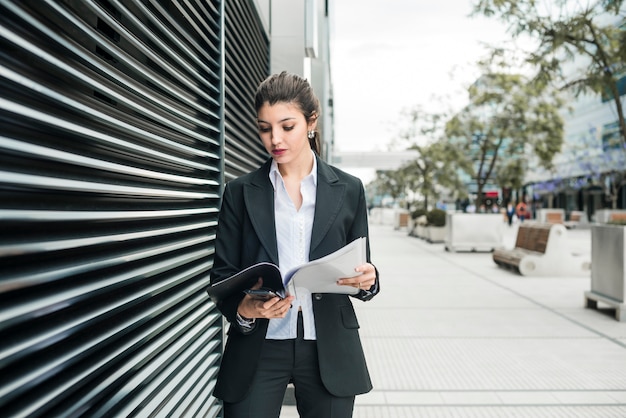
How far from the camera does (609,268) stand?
7535 mm

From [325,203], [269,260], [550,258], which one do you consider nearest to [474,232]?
[550,258]

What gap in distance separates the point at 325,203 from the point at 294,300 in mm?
331

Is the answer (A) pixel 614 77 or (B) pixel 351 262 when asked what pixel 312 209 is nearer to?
(B) pixel 351 262

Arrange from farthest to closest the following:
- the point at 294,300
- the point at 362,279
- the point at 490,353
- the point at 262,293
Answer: the point at 490,353
the point at 294,300
the point at 362,279
the point at 262,293

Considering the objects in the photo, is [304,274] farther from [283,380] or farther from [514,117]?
[514,117]

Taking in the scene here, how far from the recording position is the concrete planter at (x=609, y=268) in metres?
7.27

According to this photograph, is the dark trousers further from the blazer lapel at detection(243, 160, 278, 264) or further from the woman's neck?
the woman's neck

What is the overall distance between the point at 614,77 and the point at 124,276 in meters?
8.47

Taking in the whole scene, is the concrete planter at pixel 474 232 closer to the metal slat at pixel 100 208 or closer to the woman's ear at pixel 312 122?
the metal slat at pixel 100 208

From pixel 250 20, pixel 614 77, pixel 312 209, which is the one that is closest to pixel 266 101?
pixel 312 209

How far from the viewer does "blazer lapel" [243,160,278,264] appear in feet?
6.41

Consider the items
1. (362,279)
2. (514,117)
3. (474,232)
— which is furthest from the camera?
(514,117)

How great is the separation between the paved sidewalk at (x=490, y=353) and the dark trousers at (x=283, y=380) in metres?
2.32

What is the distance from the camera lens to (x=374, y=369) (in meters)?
5.32
